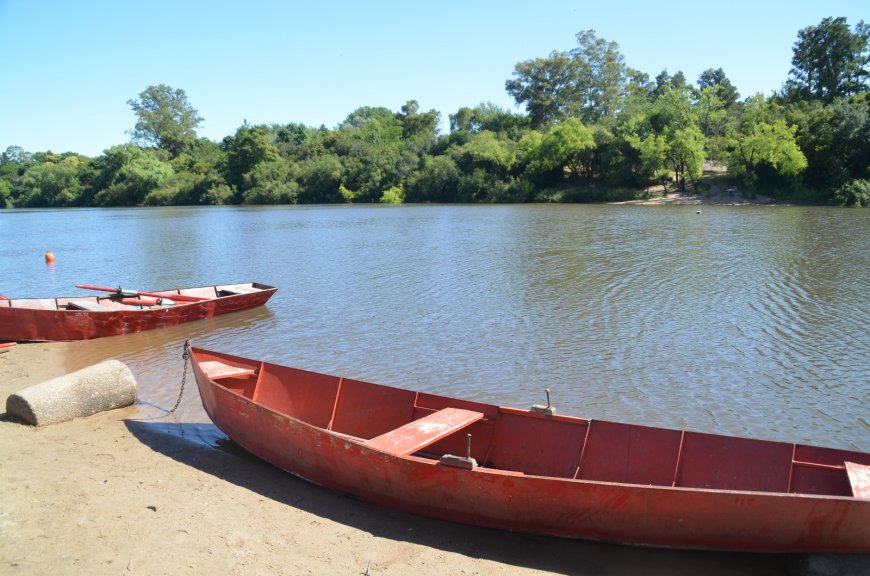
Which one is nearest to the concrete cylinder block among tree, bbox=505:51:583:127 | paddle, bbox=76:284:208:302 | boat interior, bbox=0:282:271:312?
boat interior, bbox=0:282:271:312

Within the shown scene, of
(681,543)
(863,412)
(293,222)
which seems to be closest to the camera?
(681,543)

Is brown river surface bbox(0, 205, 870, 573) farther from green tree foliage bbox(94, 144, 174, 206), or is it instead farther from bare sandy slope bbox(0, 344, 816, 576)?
green tree foliage bbox(94, 144, 174, 206)

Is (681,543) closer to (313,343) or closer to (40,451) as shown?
(40,451)

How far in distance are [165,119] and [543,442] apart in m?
146

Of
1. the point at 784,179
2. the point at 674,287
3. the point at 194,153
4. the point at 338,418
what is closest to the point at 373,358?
the point at 338,418

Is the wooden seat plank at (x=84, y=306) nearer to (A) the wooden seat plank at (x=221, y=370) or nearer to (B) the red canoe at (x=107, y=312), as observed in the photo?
(B) the red canoe at (x=107, y=312)

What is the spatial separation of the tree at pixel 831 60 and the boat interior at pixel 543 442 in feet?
227

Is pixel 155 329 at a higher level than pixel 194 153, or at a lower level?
lower

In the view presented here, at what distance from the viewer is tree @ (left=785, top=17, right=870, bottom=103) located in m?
61.0

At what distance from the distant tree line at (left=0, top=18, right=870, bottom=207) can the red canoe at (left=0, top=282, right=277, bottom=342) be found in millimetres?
45076

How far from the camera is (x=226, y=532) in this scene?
20.3 feet

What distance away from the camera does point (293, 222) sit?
51375mm

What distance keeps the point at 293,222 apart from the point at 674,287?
3827 cm

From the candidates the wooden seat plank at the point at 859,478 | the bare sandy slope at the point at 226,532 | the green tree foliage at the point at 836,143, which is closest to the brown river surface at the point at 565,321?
the bare sandy slope at the point at 226,532
